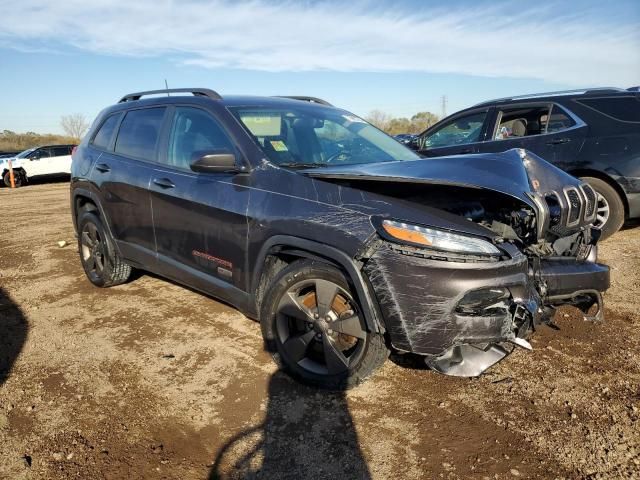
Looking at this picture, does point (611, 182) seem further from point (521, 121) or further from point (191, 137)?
point (191, 137)

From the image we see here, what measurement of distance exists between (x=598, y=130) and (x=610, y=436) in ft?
14.0

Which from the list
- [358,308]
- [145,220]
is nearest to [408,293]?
[358,308]

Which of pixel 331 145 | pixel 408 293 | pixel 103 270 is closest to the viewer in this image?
pixel 408 293

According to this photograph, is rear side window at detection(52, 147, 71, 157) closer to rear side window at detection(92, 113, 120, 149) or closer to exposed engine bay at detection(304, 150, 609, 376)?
rear side window at detection(92, 113, 120, 149)

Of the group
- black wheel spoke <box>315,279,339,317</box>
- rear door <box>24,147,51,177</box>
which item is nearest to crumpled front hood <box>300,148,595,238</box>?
black wheel spoke <box>315,279,339,317</box>

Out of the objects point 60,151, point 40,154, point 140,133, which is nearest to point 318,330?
point 140,133

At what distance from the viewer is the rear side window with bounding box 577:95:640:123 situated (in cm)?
547

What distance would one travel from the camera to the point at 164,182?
12.4 feet

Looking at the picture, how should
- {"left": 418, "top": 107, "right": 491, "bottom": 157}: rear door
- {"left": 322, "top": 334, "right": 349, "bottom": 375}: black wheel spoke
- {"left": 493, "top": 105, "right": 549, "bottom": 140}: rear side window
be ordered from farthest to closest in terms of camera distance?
{"left": 418, "top": 107, "right": 491, "bottom": 157}: rear door → {"left": 493, "top": 105, "right": 549, "bottom": 140}: rear side window → {"left": 322, "top": 334, "right": 349, "bottom": 375}: black wheel spoke

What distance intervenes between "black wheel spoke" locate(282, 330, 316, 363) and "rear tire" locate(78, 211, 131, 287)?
98.9 inches

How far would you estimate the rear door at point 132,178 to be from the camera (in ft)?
13.3

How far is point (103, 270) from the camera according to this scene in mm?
4902

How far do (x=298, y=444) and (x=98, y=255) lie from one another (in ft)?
11.2

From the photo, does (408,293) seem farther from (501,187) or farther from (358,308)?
(501,187)
